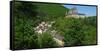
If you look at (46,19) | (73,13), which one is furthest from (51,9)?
(73,13)

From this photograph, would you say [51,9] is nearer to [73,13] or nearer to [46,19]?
[46,19]

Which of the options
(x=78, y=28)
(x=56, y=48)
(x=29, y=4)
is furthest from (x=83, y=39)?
(x=29, y=4)

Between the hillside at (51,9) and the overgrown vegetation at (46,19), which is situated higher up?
the hillside at (51,9)

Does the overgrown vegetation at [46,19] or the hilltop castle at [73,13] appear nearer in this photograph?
the overgrown vegetation at [46,19]

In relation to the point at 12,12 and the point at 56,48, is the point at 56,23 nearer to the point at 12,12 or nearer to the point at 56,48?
the point at 56,48

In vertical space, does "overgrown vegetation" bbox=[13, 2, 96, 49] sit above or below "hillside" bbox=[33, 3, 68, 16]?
below

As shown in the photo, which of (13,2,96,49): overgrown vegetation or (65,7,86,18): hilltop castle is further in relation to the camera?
(65,7,86,18): hilltop castle

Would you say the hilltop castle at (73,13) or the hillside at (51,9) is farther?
the hilltop castle at (73,13)

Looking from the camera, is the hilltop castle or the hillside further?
the hilltop castle
